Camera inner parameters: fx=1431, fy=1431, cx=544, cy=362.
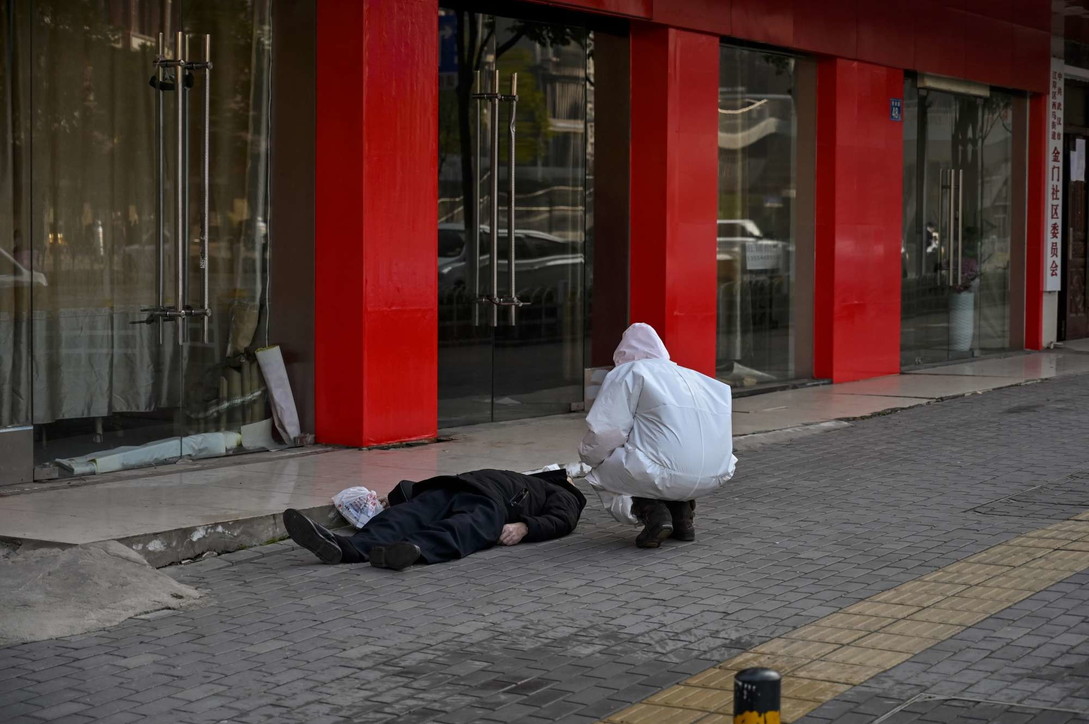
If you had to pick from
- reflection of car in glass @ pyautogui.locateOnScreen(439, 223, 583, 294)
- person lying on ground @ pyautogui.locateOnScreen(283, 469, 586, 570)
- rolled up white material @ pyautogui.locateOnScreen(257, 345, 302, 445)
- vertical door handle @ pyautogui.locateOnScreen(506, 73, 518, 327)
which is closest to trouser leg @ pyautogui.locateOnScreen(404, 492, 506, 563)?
person lying on ground @ pyautogui.locateOnScreen(283, 469, 586, 570)

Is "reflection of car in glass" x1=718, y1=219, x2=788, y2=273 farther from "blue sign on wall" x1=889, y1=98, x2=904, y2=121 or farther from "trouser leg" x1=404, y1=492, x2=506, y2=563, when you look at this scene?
"trouser leg" x1=404, y1=492, x2=506, y2=563

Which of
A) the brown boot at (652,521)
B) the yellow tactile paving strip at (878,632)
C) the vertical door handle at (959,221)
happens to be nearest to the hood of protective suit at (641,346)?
the brown boot at (652,521)

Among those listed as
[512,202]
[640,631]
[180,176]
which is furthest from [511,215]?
[640,631]

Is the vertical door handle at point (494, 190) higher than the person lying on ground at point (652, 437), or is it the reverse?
the vertical door handle at point (494, 190)

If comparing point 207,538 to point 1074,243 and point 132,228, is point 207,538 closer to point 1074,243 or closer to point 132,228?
point 132,228

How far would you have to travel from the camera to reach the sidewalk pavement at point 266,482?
25.0ft

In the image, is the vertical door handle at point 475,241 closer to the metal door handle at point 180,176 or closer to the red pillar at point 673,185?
the red pillar at point 673,185

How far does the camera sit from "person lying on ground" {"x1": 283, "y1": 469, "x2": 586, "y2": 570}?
729 cm

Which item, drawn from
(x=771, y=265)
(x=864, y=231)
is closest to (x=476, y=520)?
(x=771, y=265)

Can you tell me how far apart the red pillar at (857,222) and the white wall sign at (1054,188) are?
4.38 meters

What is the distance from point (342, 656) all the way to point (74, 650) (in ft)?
3.64

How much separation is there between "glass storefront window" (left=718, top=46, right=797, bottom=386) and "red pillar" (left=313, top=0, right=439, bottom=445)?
474cm

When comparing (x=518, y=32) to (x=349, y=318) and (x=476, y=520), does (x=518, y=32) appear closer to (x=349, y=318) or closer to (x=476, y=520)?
(x=349, y=318)

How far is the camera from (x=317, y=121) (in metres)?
10.8
